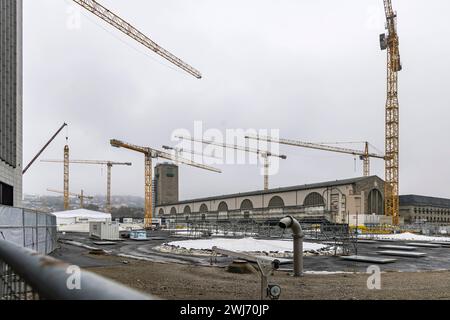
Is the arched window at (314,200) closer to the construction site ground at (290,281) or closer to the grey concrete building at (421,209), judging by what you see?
the grey concrete building at (421,209)

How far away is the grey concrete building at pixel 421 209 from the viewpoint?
358ft

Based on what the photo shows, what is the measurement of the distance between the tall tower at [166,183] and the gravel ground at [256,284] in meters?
162

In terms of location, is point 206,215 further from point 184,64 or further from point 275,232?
point 275,232

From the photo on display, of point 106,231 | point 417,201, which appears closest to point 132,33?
point 106,231

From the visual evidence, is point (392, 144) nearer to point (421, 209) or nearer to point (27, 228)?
point (421, 209)

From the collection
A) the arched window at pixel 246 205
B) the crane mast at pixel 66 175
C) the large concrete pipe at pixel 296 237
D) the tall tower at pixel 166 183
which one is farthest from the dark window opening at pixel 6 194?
the tall tower at pixel 166 183

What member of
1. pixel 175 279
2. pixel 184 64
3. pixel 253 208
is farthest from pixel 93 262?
pixel 253 208

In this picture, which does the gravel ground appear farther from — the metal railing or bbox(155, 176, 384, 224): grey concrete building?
bbox(155, 176, 384, 224): grey concrete building

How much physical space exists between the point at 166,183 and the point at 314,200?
4003 inches

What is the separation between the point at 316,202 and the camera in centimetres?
9031

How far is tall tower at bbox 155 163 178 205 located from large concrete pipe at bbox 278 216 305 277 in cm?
16383

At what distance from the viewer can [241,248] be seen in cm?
2842
